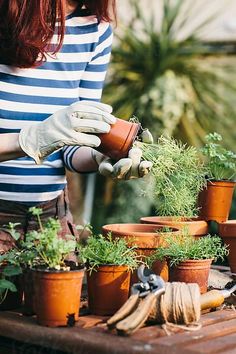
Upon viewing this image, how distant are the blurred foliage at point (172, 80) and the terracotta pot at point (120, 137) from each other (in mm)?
4063

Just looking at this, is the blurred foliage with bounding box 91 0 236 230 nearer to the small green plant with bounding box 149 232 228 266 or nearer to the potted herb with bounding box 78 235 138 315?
the small green plant with bounding box 149 232 228 266

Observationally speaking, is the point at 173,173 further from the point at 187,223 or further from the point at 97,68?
the point at 97,68

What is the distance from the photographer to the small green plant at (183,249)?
2.23m

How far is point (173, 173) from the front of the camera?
8.05 ft

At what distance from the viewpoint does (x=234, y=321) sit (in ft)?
6.83

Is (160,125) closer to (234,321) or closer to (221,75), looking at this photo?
(221,75)

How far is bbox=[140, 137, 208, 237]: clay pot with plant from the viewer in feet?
7.95

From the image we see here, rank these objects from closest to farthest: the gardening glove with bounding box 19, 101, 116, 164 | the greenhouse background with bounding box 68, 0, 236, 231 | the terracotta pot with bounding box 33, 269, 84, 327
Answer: the terracotta pot with bounding box 33, 269, 84, 327
the gardening glove with bounding box 19, 101, 116, 164
the greenhouse background with bounding box 68, 0, 236, 231

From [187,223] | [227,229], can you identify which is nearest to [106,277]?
[187,223]

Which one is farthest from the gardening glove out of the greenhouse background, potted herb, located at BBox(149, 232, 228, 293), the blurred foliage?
the blurred foliage

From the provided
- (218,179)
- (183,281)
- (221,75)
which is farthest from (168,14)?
(183,281)

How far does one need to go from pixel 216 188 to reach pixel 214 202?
0.04 metres

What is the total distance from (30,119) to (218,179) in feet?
1.96

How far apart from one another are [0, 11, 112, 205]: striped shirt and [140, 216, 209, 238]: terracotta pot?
12.3 inches
